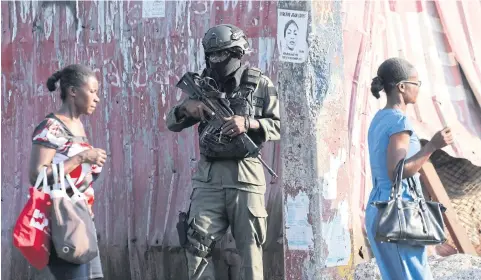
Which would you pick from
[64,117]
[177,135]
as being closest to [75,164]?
[64,117]

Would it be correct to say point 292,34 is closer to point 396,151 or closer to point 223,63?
point 223,63

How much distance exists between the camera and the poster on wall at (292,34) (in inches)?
239

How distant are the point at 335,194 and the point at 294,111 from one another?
0.59m

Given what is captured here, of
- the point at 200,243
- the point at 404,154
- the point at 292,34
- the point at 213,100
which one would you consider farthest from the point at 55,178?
the point at 404,154

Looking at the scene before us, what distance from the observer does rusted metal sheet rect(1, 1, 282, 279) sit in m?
7.50

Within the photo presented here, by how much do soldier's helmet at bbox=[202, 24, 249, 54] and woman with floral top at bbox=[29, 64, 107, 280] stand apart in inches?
29.9

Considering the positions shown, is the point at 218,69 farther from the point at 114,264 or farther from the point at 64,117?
the point at 114,264

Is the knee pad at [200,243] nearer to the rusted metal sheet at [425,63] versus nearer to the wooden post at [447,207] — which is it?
the rusted metal sheet at [425,63]

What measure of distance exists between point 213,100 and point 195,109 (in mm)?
124

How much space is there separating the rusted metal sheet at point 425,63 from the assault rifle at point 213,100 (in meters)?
1.84

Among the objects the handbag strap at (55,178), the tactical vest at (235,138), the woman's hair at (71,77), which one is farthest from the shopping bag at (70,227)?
the tactical vest at (235,138)

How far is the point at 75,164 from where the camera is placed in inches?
211

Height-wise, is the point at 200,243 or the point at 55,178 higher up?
the point at 55,178

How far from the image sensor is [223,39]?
5926 millimetres
